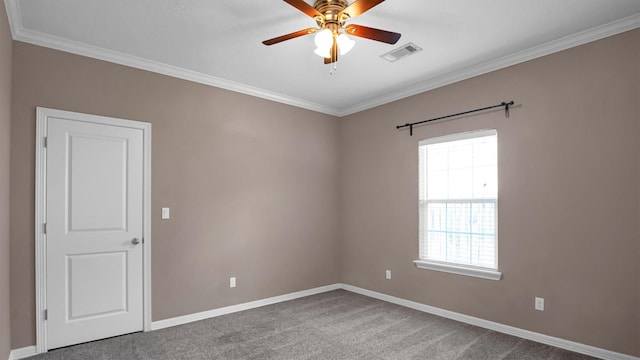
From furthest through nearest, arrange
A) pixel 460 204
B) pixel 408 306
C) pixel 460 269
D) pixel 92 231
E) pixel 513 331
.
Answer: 1. pixel 408 306
2. pixel 460 204
3. pixel 460 269
4. pixel 513 331
5. pixel 92 231

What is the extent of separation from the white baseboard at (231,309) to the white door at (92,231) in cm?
24

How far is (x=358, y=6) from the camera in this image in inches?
87.8

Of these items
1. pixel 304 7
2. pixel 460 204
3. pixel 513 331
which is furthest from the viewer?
pixel 460 204

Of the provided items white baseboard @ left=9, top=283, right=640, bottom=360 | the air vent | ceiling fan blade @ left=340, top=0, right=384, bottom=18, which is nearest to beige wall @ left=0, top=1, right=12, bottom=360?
white baseboard @ left=9, top=283, right=640, bottom=360

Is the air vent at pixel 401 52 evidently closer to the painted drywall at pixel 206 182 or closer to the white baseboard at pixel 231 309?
the painted drywall at pixel 206 182

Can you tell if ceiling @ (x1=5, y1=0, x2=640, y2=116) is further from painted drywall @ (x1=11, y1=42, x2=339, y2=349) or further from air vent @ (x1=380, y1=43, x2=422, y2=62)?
painted drywall @ (x1=11, y1=42, x2=339, y2=349)

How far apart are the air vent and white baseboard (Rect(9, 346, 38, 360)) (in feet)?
13.2

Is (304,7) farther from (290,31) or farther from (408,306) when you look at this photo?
(408,306)

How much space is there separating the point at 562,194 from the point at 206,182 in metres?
3.53

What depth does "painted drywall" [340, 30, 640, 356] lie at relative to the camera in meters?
Result: 2.83

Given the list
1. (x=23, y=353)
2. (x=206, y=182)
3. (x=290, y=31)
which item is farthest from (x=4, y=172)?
(x=290, y=31)

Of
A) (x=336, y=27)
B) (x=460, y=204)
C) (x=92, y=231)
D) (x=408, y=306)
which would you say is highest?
(x=336, y=27)

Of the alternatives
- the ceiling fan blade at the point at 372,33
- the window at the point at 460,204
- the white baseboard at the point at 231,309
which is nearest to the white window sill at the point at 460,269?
the window at the point at 460,204

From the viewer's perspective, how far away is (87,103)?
3.29 m
